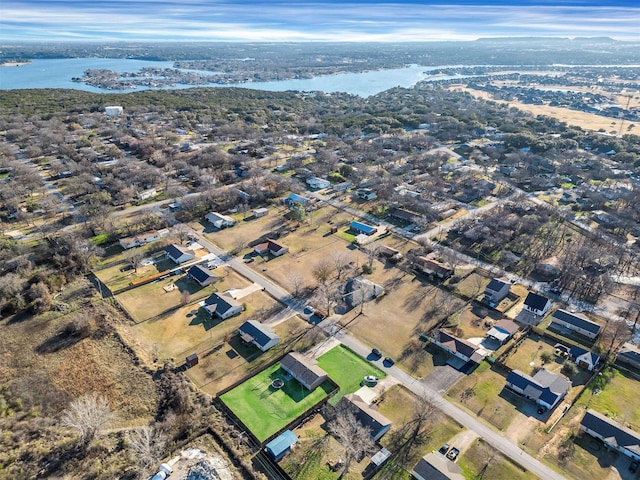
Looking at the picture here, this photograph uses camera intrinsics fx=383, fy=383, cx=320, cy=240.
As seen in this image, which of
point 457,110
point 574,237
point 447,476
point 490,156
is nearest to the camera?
point 447,476

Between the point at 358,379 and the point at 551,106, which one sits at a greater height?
the point at 551,106

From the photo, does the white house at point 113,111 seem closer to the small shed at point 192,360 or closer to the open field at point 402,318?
the open field at point 402,318

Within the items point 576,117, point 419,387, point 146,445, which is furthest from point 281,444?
point 576,117

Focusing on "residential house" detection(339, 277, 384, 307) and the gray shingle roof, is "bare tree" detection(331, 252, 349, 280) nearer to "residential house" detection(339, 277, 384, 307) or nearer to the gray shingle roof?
"residential house" detection(339, 277, 384, 307)

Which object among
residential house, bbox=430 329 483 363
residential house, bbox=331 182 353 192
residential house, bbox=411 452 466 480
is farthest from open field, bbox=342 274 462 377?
residential house, bbox=331 182 353 192

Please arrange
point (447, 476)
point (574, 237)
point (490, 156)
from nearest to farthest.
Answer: point (447, 476), point (574, 237), point (490, 156)

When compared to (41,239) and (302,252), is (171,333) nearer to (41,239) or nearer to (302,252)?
(302,252)

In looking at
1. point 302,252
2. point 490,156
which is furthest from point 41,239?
point 490,156
